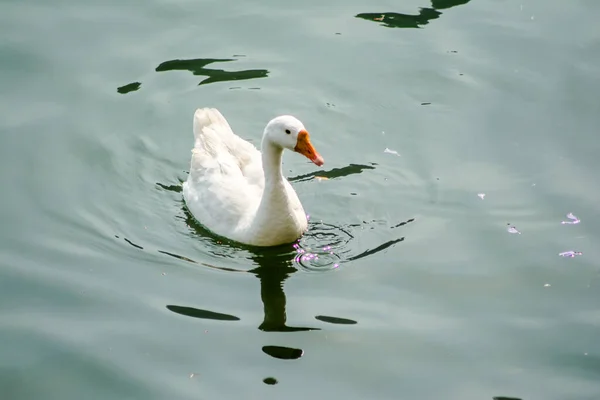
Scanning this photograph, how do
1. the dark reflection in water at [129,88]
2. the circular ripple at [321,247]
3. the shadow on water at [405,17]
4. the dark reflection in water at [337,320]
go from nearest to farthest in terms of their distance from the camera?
the dark reflection in water at [337,320]
the circular ripple at [321,247]
the dark reflection in water at [129,88]
the shadow on water at [405,17]

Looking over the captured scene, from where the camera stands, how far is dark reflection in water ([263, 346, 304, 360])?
7.93 m

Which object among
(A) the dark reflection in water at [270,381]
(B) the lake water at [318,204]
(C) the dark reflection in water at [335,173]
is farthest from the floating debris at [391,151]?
(A) the dark reflection in water at [270,381]

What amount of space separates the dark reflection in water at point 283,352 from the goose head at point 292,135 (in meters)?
1.76

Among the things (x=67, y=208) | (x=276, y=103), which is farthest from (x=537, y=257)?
(x=67, y=208)

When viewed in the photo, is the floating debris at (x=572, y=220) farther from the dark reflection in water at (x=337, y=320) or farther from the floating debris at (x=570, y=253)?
the dark reflection in water at (x=337, y=320)

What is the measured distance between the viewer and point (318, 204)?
33.0ft

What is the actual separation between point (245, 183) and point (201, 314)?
1885 millimetres

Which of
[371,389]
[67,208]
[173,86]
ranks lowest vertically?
[371,389]

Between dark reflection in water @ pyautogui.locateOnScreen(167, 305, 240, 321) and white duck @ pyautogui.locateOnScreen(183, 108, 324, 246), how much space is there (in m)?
1.14

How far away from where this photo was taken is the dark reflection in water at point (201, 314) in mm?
8294

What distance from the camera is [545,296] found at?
8.70m

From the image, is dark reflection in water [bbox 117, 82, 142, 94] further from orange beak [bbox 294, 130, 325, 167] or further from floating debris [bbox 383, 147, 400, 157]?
orange beak [bbox 294, 130, 325, 167]

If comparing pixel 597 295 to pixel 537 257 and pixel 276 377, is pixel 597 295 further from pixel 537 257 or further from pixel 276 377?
pixel 276 377

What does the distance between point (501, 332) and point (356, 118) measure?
3860 mm
